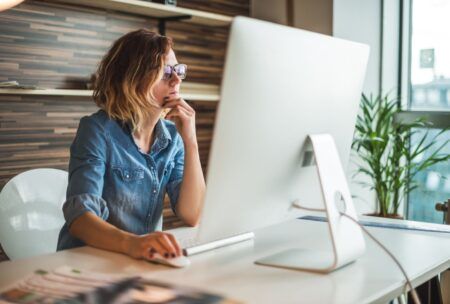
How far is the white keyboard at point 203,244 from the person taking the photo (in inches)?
67.5

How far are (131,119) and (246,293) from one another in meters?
0.82

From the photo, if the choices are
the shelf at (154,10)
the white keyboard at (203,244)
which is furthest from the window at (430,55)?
the white keyboard at (203,244)

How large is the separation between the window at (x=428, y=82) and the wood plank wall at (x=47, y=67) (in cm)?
189

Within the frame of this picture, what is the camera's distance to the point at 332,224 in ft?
5.07

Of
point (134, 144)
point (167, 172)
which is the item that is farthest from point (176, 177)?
point (134, 144)

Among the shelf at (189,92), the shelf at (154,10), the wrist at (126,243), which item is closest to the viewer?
the wrist at (126,243)

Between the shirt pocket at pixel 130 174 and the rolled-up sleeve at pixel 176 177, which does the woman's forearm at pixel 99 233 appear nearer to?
the shirt pocket at pixel 130 174

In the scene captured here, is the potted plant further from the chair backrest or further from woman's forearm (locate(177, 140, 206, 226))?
the chair backrest

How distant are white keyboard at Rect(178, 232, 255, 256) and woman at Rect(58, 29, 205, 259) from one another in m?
0.17

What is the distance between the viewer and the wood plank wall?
9.58 ft

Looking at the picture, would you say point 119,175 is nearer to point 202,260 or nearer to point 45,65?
point 202,260

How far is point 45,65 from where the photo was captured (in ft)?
10.00

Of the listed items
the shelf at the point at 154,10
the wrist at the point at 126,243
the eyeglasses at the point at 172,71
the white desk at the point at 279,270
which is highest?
the shelf at the point at 154,10

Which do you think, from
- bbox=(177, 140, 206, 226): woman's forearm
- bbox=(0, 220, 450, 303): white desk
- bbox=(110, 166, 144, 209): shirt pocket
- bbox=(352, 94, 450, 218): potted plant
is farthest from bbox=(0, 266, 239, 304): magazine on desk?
bbox=(352, 94, 450, 218): potted plant
